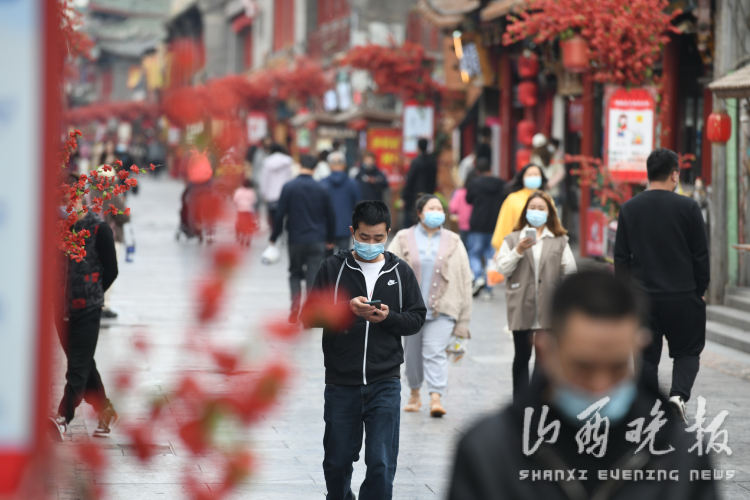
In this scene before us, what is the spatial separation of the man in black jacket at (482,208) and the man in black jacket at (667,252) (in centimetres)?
866

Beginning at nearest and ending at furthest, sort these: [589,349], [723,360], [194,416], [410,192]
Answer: [589,349]
[194,416]
[723,360]
[410,192]

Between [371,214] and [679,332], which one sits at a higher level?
[371,214]

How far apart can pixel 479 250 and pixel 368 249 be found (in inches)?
428

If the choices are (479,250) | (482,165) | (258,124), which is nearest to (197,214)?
(482,165)

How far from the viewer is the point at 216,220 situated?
300 cm

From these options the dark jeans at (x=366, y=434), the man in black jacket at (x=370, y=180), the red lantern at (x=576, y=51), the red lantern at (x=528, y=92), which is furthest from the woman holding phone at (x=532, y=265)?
the red lantern at (x=528, y=92)

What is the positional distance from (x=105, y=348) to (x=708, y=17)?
7.62 m

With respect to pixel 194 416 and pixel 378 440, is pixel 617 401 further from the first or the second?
pixel 378 440

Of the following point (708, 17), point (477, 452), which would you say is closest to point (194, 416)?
point (477, 452)

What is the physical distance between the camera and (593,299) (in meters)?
2.67

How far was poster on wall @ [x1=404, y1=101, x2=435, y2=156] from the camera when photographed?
89.0 ft

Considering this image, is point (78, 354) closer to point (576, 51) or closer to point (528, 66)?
point (576, 51)

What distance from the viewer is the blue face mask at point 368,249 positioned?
681 centimetres

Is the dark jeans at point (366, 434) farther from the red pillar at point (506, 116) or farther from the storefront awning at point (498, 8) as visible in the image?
the red pillar at point (506, 116)
